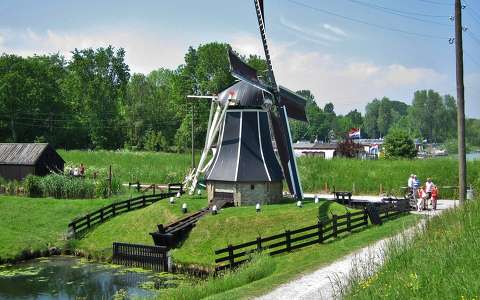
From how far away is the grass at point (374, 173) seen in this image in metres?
42.4

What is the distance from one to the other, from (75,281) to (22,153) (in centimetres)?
2525

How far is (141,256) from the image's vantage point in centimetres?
2562

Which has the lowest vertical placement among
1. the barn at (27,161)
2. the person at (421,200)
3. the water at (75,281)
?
the water at (75,281)

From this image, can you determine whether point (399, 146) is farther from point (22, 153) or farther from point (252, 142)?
point (22, 153)

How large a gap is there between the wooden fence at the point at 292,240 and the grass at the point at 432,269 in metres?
9.76

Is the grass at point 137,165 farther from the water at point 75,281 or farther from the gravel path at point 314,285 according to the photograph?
the gravel path at point 314,285

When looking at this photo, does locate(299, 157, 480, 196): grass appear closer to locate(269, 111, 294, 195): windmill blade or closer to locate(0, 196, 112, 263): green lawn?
locate(269, 111, 294, 195): windmill blade

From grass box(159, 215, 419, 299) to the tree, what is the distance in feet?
123

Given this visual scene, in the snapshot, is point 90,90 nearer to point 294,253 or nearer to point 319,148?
point 319,148

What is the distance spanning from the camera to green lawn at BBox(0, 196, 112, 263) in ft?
92.9

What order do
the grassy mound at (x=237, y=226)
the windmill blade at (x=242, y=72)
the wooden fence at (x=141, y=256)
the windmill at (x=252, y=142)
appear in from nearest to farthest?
the wooden fence at (x=141, y=256) → the grassy mound at (x=237, y=226) → the windmill blade at (x=242, y=72) → the windmill at (x=252, y=142)

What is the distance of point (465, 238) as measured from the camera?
1103 cm

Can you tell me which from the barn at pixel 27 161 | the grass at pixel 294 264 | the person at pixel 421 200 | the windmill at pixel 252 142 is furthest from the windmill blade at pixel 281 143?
the barn at pixel 27 161

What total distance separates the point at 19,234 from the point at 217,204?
1151 centimetres
